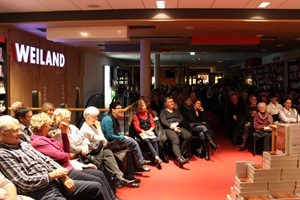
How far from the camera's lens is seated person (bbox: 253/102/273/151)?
22.1 feet

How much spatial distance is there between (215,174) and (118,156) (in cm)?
177

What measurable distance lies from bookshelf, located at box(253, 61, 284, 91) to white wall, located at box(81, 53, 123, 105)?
291 inches

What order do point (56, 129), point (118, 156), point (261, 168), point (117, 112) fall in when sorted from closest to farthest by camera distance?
point (261, 168) → point (56, 129) → point (118, 156) → point (117, 112)

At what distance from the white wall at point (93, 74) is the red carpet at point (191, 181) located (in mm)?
7923

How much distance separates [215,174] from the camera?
5602 mm

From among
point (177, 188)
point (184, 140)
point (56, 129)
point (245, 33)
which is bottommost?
point (177, 188)

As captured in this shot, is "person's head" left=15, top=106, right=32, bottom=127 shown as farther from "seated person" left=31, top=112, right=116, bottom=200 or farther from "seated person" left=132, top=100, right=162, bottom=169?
"seated person" left=132, top=100, right=162, bottom=169

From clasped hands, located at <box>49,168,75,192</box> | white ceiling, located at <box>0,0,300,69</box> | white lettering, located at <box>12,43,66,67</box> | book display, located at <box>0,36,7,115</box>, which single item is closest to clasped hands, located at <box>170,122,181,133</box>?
white ceiling, located at <box>0,0,300,69</box>

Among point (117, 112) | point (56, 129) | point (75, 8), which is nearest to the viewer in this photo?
point (56, 129)

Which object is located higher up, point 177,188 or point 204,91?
point 204,91

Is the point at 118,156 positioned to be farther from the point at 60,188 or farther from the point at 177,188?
the point at 60,188

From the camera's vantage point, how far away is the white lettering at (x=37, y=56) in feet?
24.9

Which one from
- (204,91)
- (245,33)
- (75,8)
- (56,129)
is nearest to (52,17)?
(75,8)

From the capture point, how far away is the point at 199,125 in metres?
6.82
